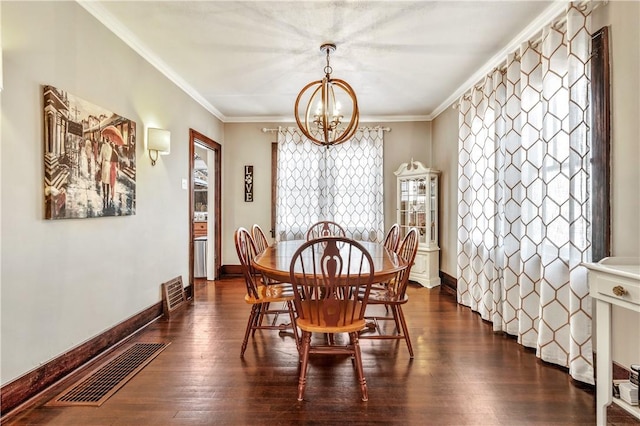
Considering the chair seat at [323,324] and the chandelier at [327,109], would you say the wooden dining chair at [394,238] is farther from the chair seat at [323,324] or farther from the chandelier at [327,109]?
the chair seat at [323,324]

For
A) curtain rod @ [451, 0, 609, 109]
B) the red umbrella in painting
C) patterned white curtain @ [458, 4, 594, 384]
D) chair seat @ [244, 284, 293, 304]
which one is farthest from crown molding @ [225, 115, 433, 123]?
chair seat @ [244, 284, 293, 304]

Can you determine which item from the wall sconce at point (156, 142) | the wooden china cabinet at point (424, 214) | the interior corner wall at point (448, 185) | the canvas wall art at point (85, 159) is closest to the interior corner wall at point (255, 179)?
the wooden china cabinet at point (424, 214)

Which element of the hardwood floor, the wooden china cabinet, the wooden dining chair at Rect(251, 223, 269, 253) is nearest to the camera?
the hardwood floor

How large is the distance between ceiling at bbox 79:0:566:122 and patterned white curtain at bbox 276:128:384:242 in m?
1.13

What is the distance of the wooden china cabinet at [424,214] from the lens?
4586 millimetres

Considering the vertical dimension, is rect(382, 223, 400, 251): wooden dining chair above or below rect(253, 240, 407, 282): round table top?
above

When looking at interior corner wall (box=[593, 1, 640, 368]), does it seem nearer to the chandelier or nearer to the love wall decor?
the chandelier

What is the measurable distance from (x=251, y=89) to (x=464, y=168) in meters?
2.64

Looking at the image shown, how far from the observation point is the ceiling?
2336 millimetres

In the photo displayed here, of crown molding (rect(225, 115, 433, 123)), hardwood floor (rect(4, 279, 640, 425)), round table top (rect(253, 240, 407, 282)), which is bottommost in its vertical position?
hardwood floor (rect(4, 279, 640, 425))

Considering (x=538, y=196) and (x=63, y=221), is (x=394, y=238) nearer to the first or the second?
(x=538, y=196)

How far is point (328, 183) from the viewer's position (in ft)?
16.8

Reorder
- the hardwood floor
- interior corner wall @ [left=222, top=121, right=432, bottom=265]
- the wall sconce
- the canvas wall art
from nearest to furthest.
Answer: the hardwood floor < the canvas wall art < the wall sconce < interior corner wall @ [left=222, top=121, right=432, bottom=265]

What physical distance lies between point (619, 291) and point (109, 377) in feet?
9.34
